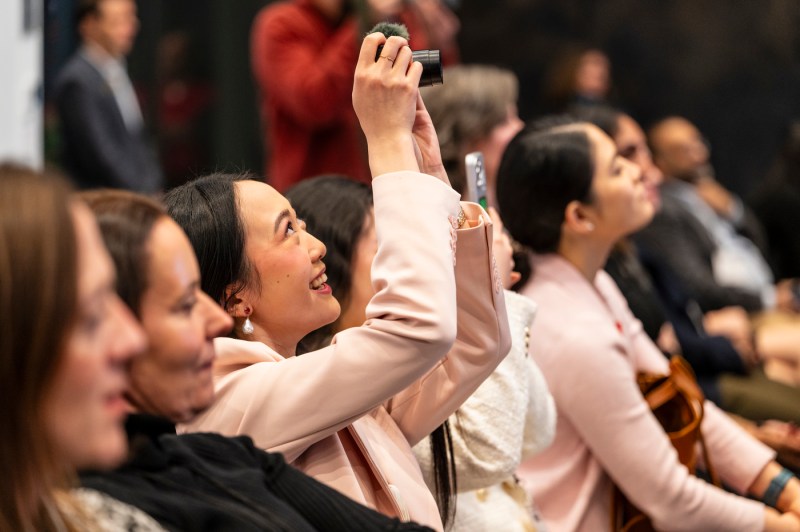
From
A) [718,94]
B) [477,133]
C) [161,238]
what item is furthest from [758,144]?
[161,238]

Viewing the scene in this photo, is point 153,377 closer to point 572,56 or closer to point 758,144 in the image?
point 572,56

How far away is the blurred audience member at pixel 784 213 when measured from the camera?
5691 millimetres

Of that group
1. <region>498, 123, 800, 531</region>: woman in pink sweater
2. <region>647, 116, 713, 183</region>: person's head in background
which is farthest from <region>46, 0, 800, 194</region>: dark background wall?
<region>498, 123, 800, 531</region>: woman in pink sweater

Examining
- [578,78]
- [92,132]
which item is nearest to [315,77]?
[92,132]

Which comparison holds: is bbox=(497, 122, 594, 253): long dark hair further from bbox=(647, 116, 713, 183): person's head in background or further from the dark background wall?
the dark background wall

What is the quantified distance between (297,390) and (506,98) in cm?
196

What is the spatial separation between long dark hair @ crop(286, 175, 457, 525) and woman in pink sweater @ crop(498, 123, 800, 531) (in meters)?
0.48

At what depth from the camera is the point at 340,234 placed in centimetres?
202

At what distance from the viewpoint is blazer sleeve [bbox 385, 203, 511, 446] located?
5.48 ft

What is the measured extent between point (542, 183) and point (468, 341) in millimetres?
933

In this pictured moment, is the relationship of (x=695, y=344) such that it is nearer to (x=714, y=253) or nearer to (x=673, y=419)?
(x=673, y=419)

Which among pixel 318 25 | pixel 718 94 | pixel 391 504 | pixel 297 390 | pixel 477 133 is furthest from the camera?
pixel 718 94

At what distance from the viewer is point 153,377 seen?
1192 millimetres

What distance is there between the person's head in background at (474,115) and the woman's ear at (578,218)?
56 centimetres
